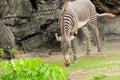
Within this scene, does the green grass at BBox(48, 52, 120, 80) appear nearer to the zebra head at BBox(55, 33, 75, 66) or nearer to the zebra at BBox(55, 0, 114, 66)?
the zebra head at BBox(55, 33, 75, 66)

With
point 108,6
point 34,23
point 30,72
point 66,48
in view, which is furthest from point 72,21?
point 30,72

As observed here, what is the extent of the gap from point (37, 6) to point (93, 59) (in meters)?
3.63

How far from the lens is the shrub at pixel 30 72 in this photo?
227 centimetres

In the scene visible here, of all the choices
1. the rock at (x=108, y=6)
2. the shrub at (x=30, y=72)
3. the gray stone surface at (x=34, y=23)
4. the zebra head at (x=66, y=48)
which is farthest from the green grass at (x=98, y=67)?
the shrub at (x=30, y=72)

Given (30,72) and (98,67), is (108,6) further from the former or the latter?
(30,72)

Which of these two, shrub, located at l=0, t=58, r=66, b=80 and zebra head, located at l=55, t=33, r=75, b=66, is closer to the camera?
shrub, located at l=0, t=58, r=66, b=80

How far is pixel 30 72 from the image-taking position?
2.31 m

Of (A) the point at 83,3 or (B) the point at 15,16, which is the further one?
(B) the point at 15,16

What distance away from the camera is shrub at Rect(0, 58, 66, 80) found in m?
2.27

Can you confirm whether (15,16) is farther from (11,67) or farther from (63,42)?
(11,67)

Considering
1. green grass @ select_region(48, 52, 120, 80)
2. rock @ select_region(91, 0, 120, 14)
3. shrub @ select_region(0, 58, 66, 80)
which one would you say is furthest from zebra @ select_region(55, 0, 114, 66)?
shrub @ select_region(0, 58, 66, 80)

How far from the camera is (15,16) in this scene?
12.5 meters

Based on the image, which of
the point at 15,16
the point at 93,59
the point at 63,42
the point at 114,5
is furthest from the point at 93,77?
the point at 114,5

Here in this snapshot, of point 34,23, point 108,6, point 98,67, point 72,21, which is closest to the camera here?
point 98,67
